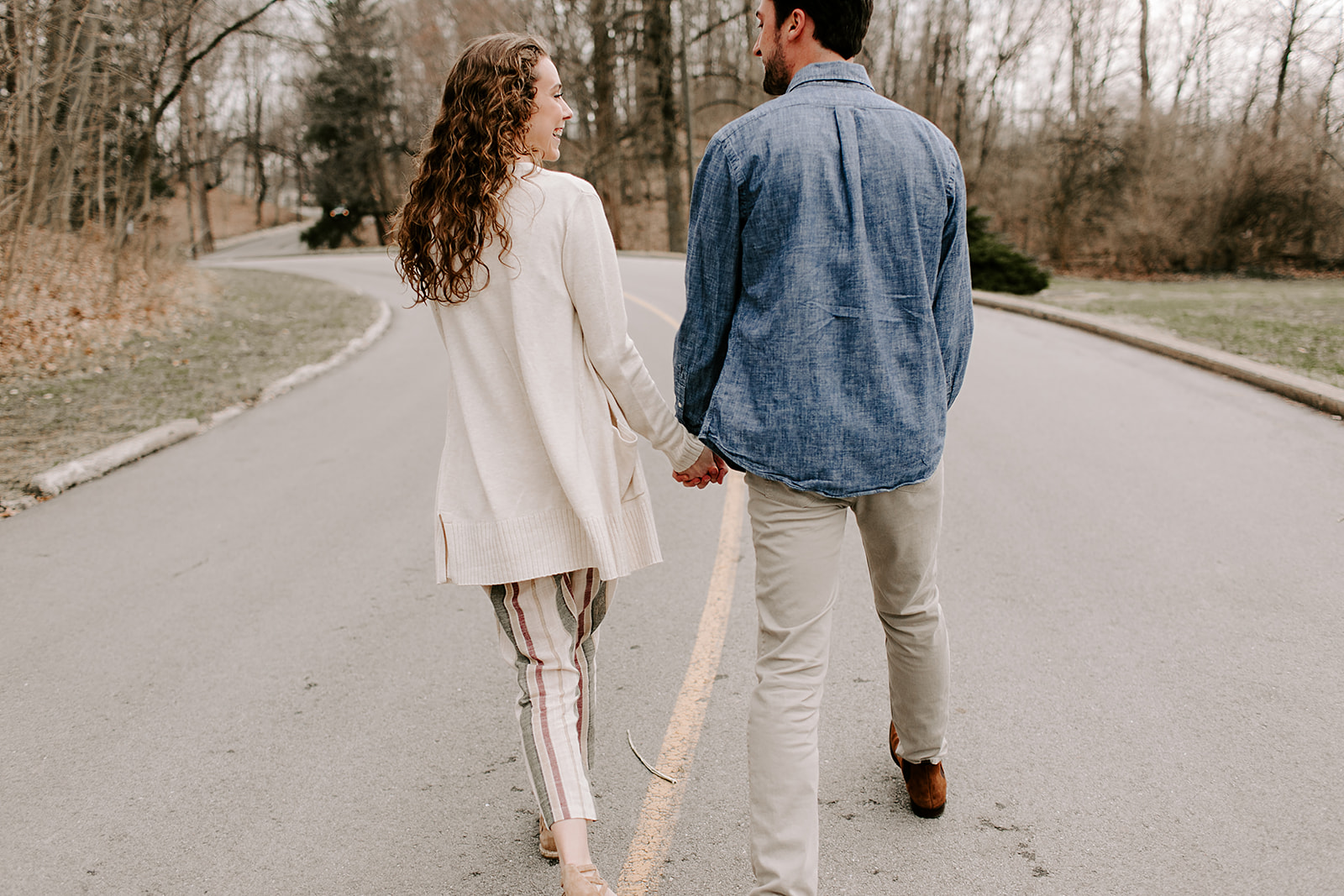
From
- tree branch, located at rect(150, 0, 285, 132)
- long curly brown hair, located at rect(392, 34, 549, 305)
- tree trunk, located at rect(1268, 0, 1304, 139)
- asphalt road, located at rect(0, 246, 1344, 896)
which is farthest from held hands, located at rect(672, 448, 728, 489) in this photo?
tree trunk, located at rect(1268, 0, 1304, 139)

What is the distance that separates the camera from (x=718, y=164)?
2137 mm

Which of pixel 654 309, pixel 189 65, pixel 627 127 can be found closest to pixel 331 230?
pixel 627 127

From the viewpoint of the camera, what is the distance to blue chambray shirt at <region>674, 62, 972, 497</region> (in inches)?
82.0

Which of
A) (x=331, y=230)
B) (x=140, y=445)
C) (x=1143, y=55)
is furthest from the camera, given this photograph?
(x=331, y=230)

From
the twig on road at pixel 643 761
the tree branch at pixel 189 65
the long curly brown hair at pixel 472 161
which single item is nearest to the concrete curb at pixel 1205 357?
the twig on road at pixel 643 761

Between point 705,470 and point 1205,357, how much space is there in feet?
30.8

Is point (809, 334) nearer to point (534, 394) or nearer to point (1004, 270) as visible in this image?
point (534, 394)

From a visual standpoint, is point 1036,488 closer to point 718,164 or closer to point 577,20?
point 718,164

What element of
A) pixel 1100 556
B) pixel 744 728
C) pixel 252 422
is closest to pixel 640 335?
pixel 252 422

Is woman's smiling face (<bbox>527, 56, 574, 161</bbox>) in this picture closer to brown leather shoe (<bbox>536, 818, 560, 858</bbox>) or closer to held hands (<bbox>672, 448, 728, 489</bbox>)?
held hands (<bbox>672, 448, 728, 489</bbox>)

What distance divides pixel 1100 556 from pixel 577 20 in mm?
34224

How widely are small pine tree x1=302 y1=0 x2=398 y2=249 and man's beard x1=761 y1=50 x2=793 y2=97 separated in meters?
47.2

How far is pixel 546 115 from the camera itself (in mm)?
2289

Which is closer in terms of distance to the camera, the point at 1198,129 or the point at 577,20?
the point at 1198,129
